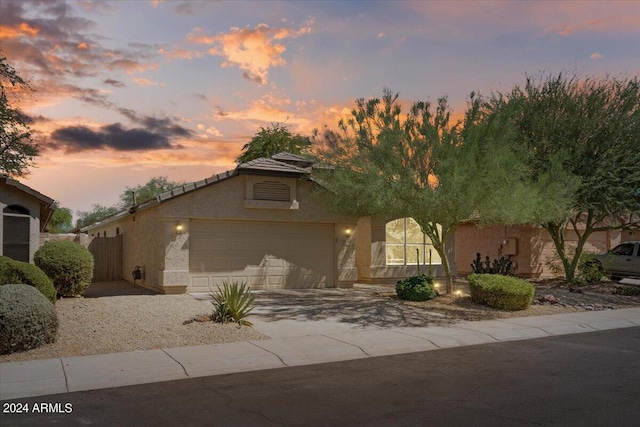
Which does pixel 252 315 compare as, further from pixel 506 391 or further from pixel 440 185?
pixel 506 391

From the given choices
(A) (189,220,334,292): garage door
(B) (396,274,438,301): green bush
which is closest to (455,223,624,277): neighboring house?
(A) (189,220,334,292): garage door

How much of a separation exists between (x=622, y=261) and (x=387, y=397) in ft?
72.8

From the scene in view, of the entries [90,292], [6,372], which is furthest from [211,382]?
[90,292]

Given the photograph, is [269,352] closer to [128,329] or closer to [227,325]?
[227,325]

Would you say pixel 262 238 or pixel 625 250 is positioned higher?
pixel 262 238

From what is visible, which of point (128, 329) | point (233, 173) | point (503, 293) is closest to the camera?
point (128, 329)

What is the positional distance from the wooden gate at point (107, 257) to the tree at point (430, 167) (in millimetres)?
12171

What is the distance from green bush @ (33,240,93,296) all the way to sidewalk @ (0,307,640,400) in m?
6.55

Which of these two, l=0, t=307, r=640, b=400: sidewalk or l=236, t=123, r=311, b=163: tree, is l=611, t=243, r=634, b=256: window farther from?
l=236, t=123, r=311, b=163: tree

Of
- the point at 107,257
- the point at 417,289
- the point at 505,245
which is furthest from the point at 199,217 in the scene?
the point at 505,245

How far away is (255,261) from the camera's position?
19359 mm

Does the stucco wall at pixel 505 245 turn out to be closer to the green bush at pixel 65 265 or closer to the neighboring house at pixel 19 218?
the green bush at pixel 65 265

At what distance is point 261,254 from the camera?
1947cm

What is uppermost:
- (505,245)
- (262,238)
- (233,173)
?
(233,173)
